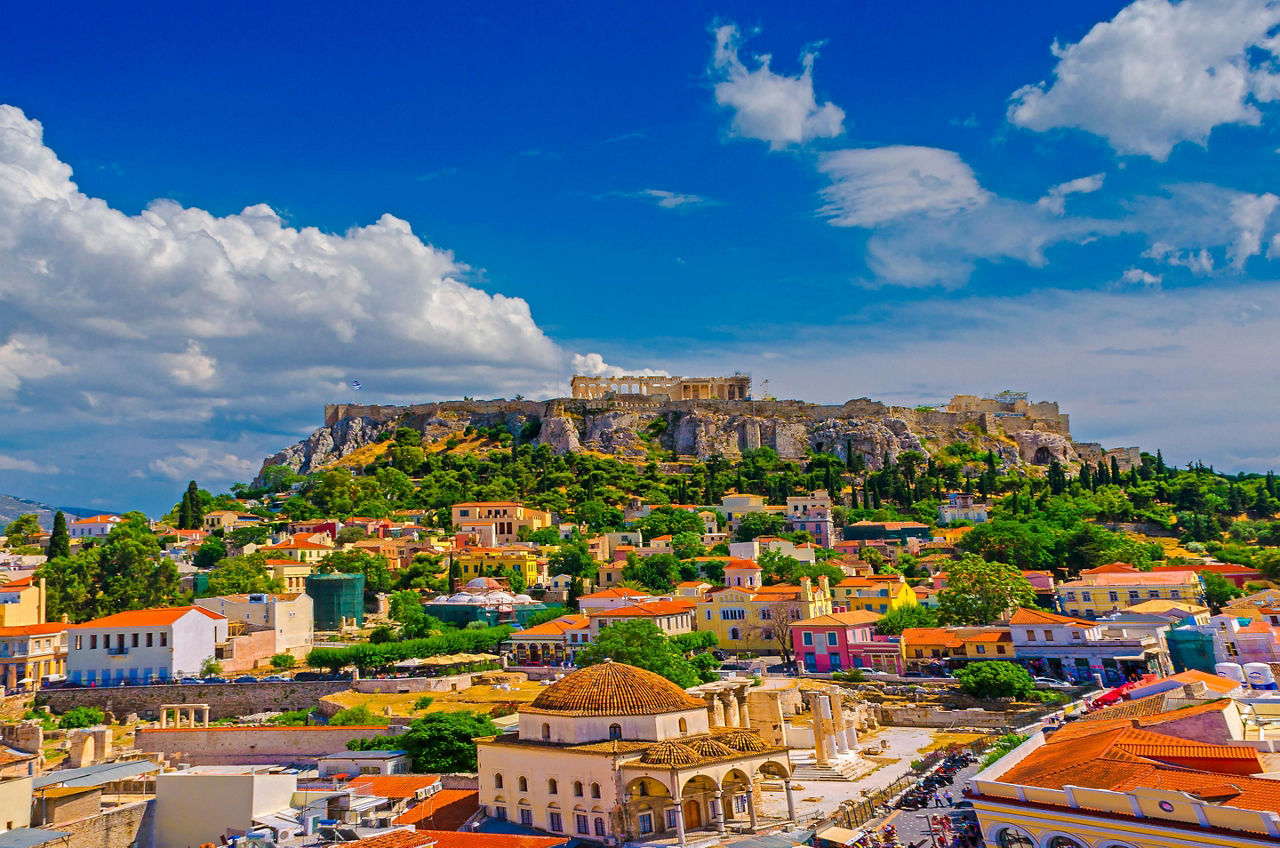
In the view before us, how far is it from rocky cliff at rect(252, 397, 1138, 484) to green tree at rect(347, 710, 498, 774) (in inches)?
3042

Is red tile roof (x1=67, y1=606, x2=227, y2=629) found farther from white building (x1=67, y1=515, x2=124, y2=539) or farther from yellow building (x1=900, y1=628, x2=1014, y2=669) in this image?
white building (x1=67, y1=515, x2=124, y2=539)

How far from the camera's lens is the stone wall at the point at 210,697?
44.8 metres

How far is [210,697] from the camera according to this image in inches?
1770

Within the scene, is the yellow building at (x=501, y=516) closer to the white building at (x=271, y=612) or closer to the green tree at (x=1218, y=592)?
the white building at (x=271, y=612)

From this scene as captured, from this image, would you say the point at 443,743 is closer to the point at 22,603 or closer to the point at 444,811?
the point at 444,811

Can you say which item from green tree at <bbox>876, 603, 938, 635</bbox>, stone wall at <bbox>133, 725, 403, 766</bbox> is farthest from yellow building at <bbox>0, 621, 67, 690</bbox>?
green tree at <bbox>876, 603, 938, 635</bbox>

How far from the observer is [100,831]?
75.5 ft

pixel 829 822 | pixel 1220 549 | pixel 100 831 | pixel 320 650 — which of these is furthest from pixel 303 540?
pixel 1220 549

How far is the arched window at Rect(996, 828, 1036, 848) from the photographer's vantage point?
14.7 metres

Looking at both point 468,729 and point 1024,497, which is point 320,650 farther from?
point 1024,497

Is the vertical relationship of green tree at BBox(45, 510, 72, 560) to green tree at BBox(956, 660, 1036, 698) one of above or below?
above

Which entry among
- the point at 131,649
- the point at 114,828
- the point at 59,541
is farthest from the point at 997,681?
the point at 59,541

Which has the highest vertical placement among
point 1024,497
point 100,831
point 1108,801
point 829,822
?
point 1024,497

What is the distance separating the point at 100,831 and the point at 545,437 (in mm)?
89657
